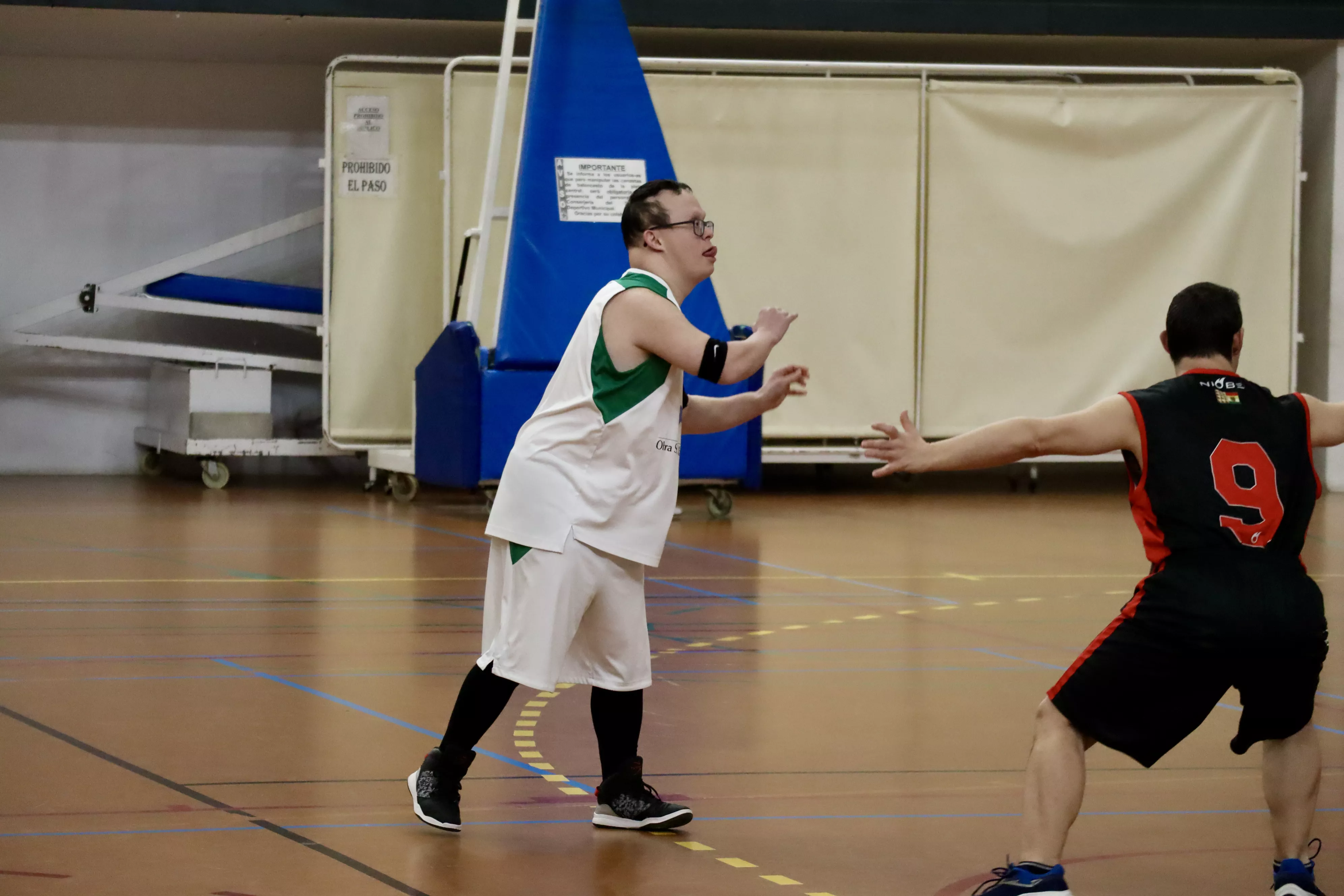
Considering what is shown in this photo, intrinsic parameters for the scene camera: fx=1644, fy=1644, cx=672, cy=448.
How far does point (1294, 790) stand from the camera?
3.05 m

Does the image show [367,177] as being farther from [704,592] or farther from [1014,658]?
[1014,658]

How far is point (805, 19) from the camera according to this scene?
12.0 meters

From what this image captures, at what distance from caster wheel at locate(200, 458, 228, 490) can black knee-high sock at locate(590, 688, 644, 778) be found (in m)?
8.91

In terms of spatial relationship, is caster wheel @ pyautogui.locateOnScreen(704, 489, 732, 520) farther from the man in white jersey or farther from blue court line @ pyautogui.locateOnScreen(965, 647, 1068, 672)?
the man in white jersey

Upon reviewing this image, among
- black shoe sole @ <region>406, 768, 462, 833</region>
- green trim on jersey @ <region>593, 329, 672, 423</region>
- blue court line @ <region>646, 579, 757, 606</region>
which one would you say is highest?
green trim on jersey @ <region>593, 329, 672, 423</region>

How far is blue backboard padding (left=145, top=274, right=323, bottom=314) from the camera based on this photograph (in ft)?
39.8

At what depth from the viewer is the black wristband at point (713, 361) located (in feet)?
11.5

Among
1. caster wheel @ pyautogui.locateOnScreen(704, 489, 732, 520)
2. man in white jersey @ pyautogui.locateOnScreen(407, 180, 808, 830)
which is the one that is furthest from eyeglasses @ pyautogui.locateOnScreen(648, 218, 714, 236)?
caster wheel @ pyautogui.locateOnScreen(704, 489, 732, 520)

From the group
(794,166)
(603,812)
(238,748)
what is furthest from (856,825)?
(794,166)

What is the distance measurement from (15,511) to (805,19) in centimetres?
640

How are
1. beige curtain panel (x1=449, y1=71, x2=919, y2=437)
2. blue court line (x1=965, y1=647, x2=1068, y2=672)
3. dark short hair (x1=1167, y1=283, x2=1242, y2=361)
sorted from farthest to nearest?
beige curtain panel (x1=449, y1=71, x2=919, y2=437) → blue court line (x1=965, y1=647, x2=1068, y2=672) → dark short hair (x1=1167, y1=283, x2=1242, y2=361)

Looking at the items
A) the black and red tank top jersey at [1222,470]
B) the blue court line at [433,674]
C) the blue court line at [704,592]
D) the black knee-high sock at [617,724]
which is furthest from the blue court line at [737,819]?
the blue court line at [704,592]

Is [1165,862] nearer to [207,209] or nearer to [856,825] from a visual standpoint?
[856,825]

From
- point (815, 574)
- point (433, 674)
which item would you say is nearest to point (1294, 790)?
point (433, 674)
